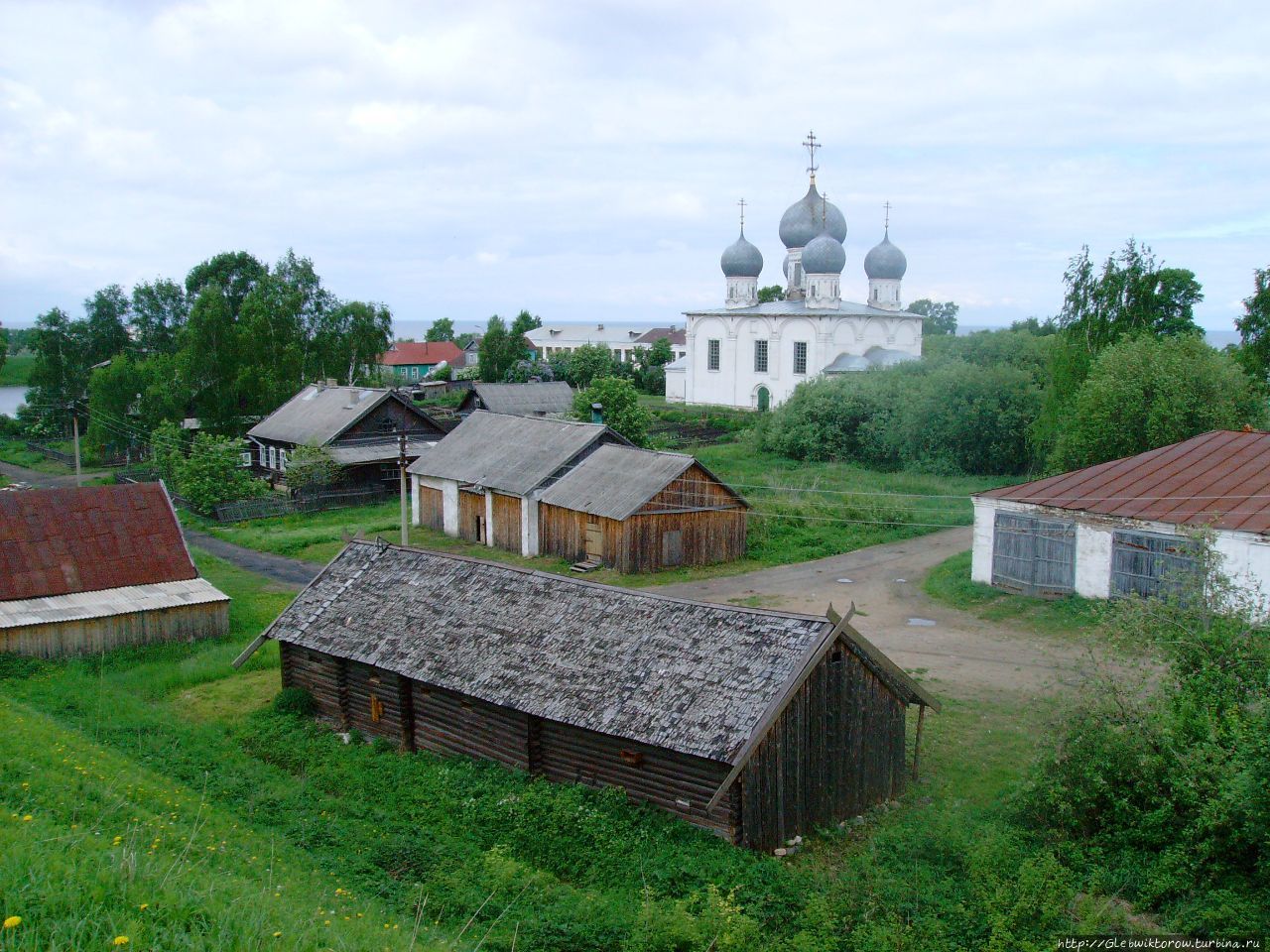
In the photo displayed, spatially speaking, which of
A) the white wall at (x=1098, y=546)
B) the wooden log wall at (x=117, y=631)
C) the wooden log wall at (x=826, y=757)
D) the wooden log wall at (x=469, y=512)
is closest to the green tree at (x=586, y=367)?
the wooden log wall at (x=469, y=512)

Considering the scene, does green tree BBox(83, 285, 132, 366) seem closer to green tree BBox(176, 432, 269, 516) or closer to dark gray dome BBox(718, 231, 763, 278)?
green tree BBox(176, 432, 269, 516)

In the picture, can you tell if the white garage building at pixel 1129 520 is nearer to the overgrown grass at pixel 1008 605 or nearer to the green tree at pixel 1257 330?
the overgrown grass at pixel 1008 605

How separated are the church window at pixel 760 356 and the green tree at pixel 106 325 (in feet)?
129

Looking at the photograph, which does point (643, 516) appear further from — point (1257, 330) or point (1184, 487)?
point (1257, 330)

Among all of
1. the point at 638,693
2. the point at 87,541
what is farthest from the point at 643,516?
the point at 638,693

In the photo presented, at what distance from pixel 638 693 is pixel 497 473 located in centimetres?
2137

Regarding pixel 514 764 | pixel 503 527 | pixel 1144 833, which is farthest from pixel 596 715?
pixel 503 527

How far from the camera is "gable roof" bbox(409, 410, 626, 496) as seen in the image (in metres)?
34.1

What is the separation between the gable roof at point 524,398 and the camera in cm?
6125

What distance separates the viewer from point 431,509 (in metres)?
38.0

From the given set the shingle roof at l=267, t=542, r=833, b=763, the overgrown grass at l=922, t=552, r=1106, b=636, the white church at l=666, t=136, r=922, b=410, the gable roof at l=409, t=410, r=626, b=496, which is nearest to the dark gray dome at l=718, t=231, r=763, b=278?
the white church at l=666, t=136, r=922, b=410

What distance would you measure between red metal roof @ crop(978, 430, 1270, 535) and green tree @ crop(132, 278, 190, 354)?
173 feet

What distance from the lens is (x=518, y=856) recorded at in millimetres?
13164

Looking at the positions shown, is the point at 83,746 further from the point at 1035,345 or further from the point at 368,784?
the point at 1035,345
